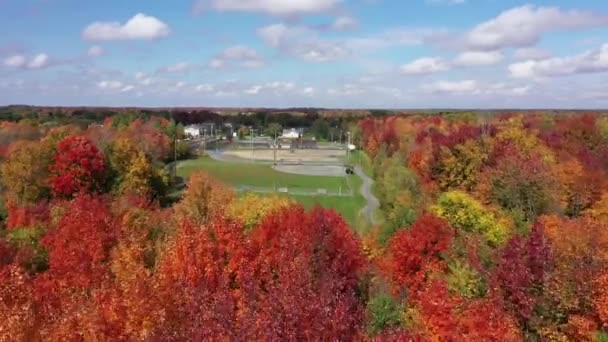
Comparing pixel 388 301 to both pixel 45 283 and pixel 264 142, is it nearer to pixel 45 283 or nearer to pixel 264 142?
pixel 45 283

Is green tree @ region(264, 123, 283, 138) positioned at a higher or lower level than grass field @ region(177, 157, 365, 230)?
higher

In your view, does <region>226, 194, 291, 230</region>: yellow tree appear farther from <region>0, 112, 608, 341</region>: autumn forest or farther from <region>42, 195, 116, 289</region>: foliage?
<region>42, 195, 116, 289</region>: foliage

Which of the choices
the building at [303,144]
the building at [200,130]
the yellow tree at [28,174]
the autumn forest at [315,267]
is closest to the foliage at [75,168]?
the autumn forest at [315,267]

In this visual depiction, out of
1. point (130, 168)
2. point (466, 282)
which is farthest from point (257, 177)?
point (466, 282)

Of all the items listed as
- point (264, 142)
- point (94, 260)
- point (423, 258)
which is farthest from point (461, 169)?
point (264, 142)

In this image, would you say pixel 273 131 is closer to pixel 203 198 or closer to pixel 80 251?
pixel 203 198

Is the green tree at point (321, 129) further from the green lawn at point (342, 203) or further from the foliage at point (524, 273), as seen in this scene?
the foliage at point (524, 273)

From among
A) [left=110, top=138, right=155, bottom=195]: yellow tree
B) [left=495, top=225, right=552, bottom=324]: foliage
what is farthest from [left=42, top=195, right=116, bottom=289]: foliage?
[left=110, top=138, right=155, bottom=195]: yellow tree
